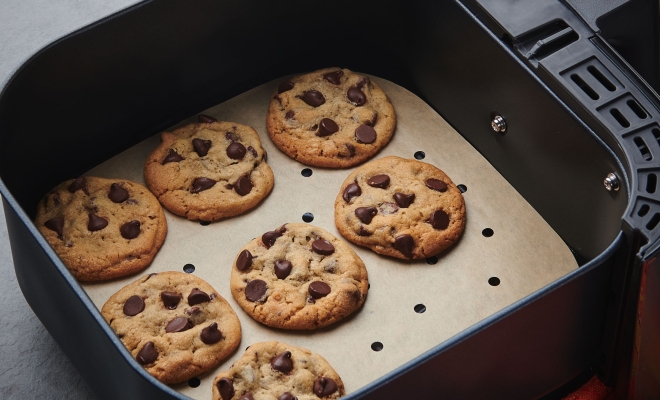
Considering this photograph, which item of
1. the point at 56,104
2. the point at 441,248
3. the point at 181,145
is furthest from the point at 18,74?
the point at 441,248

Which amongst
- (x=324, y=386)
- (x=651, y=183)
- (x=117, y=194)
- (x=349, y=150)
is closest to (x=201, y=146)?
(x=117, y=194)

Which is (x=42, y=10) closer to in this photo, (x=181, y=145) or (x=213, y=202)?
(x=181, y=145)

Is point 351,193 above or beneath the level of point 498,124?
beneath

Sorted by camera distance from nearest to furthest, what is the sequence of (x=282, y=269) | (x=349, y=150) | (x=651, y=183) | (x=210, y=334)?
(x=651, y=183), (x=210, y=334), (x=282, y=269), (x=349, y=150)

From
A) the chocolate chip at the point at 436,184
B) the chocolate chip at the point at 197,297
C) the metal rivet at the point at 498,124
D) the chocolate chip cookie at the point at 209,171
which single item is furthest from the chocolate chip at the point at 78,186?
the metal rivet at the point at 498,124

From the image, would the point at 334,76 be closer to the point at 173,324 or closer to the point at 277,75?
the point at 277,75

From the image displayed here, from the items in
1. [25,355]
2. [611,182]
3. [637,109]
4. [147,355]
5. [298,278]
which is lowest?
[25,355]
